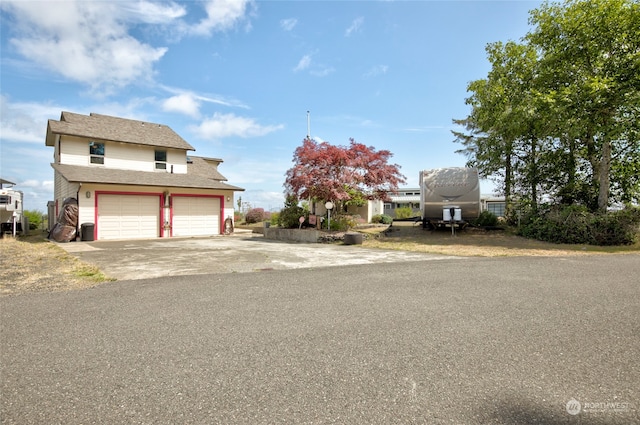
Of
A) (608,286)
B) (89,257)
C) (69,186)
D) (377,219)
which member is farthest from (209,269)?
(377,219)

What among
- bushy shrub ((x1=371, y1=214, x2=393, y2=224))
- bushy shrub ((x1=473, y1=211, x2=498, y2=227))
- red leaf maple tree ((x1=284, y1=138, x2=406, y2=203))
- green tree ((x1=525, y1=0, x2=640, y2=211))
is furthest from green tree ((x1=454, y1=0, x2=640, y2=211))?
bushy shrub ((x1=371, y1=214, x2=393, y2=224))

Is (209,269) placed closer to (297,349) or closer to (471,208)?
(297,349)

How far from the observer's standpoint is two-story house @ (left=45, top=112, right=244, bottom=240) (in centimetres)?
1644

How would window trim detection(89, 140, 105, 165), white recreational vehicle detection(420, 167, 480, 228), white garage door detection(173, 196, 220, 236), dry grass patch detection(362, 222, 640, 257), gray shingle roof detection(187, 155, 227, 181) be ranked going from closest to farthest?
dry grass patch detection(362, 222, 640, 257) < white recreational vehicle detection(420, 167, 480, 228) < window trim detection(89, 140, 105, 165) < white garage door detection(173, 196, 220, 236) < gray shingle roof detection(187, 155, 227, 181)

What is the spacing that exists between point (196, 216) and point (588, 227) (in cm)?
1849

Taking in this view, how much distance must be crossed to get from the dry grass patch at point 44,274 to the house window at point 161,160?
11.1 metres

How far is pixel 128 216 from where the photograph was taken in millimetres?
17312

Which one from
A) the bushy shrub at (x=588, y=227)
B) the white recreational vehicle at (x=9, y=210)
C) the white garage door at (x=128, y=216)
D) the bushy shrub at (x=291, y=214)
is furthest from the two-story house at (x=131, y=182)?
the bushy shrub at (x=588, y=227)

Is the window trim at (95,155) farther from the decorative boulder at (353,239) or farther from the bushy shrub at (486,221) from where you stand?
the bushy shrub at (486,221)

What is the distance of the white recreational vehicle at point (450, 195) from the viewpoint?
15352mm

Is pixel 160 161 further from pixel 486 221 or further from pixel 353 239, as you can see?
pixel 486 221

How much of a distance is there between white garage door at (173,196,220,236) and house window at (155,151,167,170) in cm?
281

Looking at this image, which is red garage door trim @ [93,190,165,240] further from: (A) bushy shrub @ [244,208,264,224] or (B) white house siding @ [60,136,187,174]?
(A) bushy shrub @ [244,208,264,224]

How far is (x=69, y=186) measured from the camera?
16.8m
